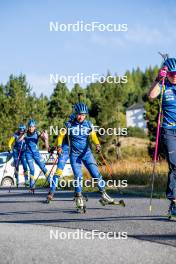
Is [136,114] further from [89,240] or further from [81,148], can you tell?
[89,240]

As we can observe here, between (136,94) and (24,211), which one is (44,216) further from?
(136,94)

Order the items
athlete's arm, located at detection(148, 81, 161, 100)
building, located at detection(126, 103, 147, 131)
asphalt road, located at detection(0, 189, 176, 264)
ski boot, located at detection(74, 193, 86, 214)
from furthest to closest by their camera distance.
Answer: building, located at detection(126, 103, 147, 131)
ski boot, located at detection(74, 193, 86, 214)
athlete's arm, located at detection(148, 81, 161, 100)
asphalt road, located at detection(0, 189, 176, 264)

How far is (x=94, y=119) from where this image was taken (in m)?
68.9

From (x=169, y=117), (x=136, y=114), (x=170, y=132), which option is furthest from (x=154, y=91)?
(x=136, y=114)

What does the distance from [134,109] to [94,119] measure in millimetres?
103795

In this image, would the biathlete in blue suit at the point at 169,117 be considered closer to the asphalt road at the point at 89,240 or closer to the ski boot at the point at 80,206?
the asphalt road at the point at 89,240

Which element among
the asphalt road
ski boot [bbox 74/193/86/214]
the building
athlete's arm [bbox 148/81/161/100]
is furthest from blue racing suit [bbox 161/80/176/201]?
the building

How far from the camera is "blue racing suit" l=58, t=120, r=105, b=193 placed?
11547mm

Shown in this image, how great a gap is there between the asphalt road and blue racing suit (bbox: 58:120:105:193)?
2.17ft

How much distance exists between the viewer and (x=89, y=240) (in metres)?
7.28

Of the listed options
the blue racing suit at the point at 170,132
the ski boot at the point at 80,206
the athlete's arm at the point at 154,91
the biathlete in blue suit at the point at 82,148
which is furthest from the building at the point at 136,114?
→ the athlete's arm at the point at 154,91

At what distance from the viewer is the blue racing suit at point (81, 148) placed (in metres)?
11.5

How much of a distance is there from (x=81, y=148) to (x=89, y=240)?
445cm

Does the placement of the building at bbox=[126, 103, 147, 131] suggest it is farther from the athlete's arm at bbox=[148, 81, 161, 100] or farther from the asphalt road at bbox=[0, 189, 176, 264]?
the athlete's arm at bbox=[148, 81, 161, 100]
